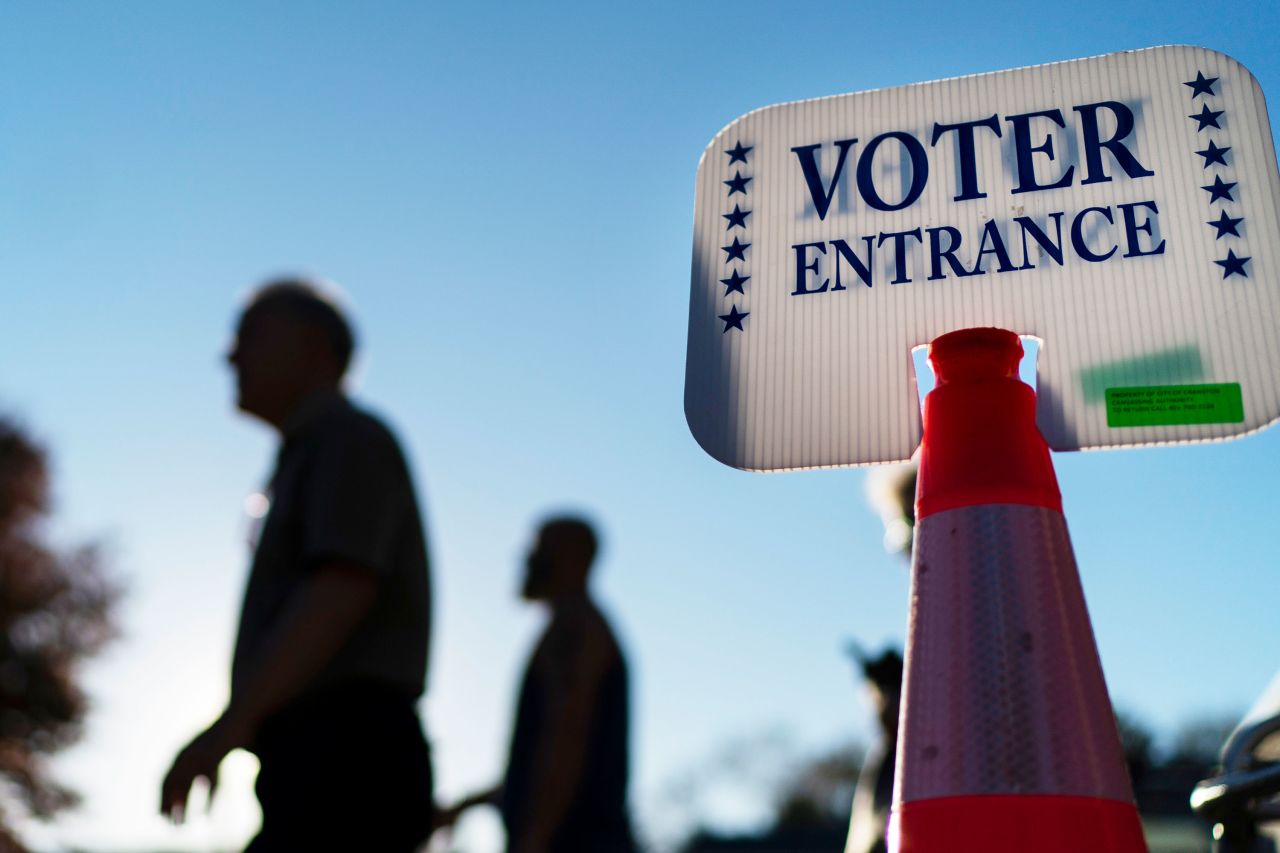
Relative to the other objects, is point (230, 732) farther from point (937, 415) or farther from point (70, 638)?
point (70, 638)

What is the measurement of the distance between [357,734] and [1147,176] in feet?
5.03

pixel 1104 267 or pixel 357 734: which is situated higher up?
pixel 1104 267

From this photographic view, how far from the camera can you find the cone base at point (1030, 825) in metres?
0.65

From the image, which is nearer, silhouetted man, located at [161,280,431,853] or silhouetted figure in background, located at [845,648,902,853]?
silhouetted man, located at [161,280,431,853]

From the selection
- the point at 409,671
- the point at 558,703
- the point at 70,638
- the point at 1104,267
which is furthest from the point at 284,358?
the point at 70,638

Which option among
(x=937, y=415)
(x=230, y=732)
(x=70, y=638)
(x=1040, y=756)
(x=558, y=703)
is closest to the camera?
(x=1040, y=756)

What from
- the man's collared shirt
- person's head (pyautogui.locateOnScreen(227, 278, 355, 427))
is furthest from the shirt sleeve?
person's head (pyautogui.locateOnScreen(227, 278, 355, 427))

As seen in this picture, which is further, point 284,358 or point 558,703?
point 558,703

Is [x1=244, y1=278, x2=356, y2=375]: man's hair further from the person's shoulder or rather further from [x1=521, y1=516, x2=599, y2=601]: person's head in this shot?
[x1=521, y1=516, x2=599, y2=601]: person's head

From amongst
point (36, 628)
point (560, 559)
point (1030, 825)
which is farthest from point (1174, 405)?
point (36, 628)

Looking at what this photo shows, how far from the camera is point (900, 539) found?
2.22 m

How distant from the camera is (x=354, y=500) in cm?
202

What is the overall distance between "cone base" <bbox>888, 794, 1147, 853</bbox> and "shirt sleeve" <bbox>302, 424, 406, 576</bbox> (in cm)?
145

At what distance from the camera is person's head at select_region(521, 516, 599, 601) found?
335cm
